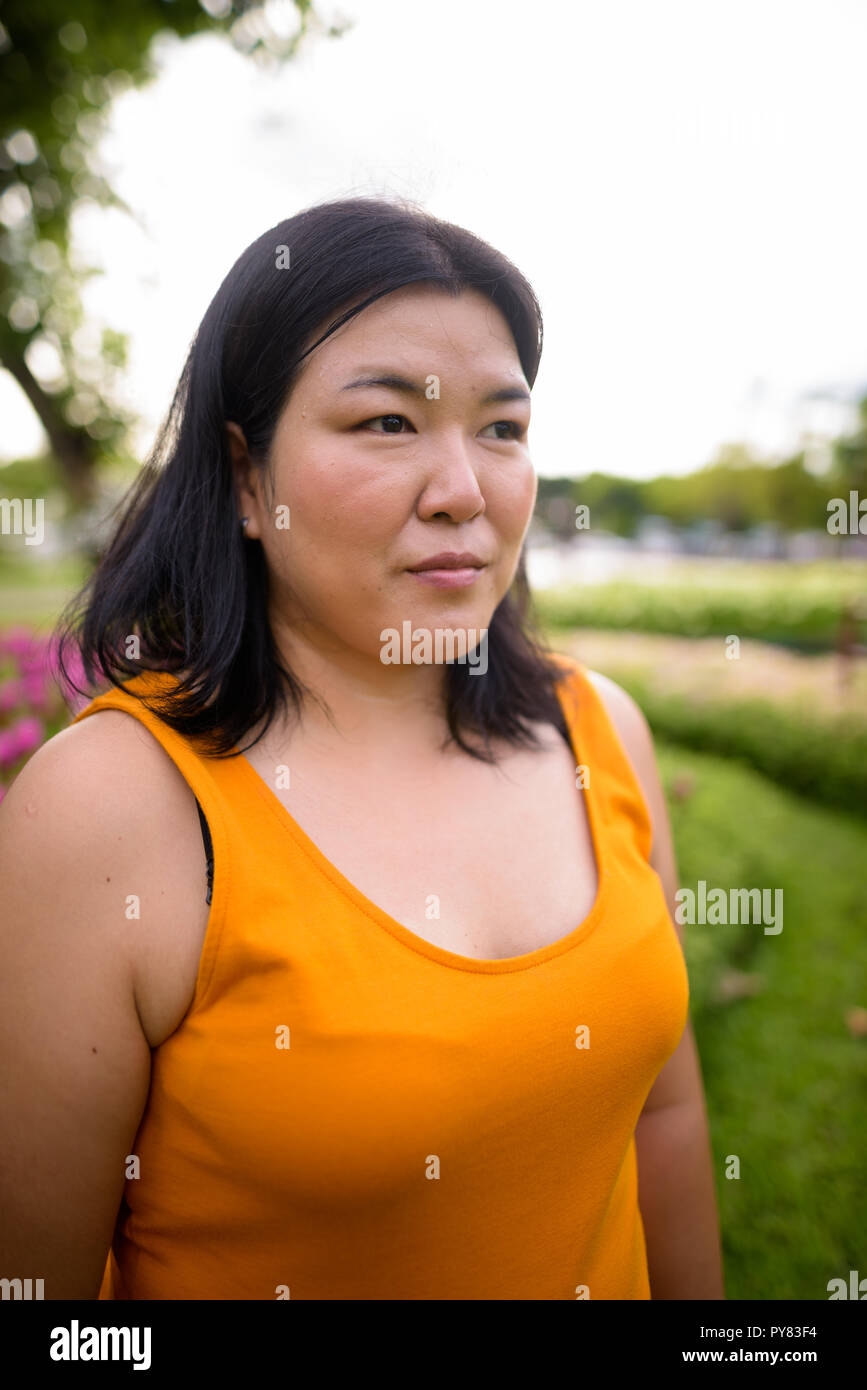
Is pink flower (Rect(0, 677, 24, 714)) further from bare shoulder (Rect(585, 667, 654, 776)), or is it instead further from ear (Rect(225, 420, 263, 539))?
bare shoulder (Rect(585, 667, 654, 776))

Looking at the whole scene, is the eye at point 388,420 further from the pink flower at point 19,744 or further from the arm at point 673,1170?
the pink flower at point 19,744

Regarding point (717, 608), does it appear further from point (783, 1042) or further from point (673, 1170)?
point (673, 1170)

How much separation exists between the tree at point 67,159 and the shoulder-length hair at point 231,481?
5335 mm

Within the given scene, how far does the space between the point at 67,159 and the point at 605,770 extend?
7.55 metres

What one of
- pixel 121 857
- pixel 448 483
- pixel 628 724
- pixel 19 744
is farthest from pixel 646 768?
pixel 19 744

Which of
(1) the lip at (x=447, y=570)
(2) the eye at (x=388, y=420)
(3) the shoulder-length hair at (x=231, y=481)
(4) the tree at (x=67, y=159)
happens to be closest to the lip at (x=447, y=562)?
(1) the lip at (x=447, y=570)

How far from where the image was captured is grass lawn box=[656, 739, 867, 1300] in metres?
2.79

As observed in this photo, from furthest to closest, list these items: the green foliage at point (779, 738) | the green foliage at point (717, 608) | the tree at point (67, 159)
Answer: the green foliage at point (717, 608), the green foliage at point (779, 738), the tree at point (67, 159)

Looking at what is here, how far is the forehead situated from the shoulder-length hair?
2cm

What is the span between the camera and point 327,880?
1.16 m

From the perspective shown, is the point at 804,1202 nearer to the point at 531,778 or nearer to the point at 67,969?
the point at 531,778

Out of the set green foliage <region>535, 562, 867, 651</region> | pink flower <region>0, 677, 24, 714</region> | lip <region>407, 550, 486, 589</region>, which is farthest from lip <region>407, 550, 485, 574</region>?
green foliage <region>535, 562, 867, 651</region>

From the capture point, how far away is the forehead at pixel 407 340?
1.20 metres

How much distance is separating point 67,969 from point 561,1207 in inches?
32.1
